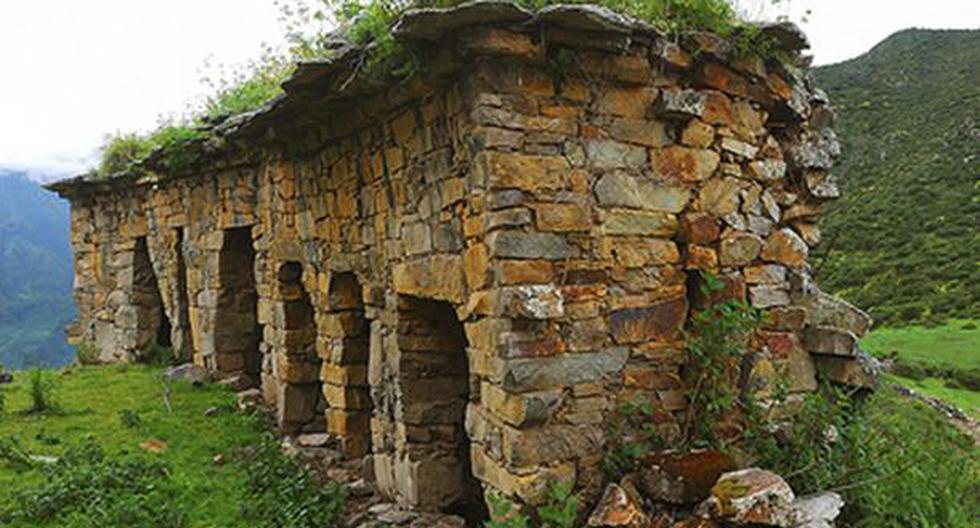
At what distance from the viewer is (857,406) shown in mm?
4957

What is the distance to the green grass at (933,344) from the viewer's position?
22.1m

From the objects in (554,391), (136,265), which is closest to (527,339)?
(554,391)

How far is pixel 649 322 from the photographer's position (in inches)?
176

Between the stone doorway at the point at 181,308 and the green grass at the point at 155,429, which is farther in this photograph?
the stone doorway at the point at 181,308

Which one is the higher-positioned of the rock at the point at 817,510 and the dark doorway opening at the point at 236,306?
the dark doorway opening at the point at 236,306

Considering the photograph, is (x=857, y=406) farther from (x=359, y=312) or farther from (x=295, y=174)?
(x=295, y=174)

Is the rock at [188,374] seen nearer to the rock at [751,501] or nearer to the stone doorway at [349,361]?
the stone doorway at [349,361]

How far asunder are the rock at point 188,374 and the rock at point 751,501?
23.8 ft

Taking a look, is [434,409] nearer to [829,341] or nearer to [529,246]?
[529,246]

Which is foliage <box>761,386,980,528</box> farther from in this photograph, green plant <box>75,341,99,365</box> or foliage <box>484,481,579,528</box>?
green plant <box>75,341,99,365</box>

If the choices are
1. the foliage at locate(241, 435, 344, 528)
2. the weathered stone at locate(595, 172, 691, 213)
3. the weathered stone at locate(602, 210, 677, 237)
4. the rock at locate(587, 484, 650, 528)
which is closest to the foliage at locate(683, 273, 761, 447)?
the weathered stone at locate(602, 210, 677, 237)

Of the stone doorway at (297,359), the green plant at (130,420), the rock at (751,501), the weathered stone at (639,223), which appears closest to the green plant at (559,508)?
the rock at (751,501)

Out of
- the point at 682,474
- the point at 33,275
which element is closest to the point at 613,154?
the point at 682,474

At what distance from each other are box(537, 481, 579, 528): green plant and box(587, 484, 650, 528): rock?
0.41 ft
